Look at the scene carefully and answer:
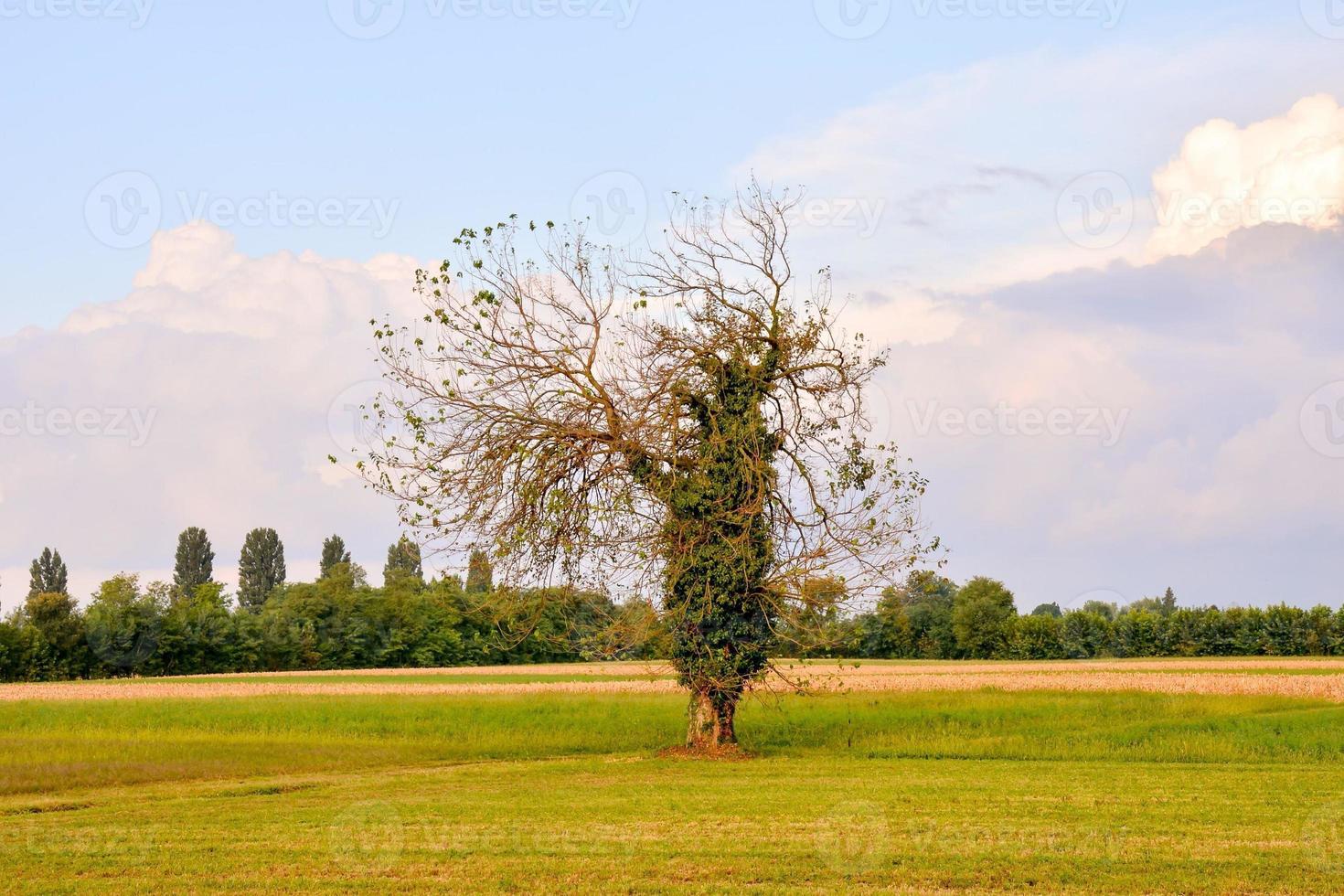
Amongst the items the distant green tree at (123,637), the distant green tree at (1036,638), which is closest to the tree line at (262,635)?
the distant green tree at (123,637)

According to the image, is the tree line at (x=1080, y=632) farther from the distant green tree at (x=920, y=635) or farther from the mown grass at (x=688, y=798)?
the mown grass at (x=688, y=798)

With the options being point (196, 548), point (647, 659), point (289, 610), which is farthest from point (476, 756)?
point (196, 548)

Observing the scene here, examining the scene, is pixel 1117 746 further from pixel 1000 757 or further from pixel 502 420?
pixel 502 420

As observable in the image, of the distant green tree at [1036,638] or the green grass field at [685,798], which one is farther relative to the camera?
the distant green tree at [1036,638]

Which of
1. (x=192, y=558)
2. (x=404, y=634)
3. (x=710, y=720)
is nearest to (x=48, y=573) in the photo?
(x=192, y=558)

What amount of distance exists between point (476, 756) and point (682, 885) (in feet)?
75.0

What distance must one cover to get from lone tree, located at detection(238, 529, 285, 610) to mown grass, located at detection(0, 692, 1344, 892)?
354 feet

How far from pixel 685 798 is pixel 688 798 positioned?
0.16ft

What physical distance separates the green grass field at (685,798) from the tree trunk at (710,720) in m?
1.32

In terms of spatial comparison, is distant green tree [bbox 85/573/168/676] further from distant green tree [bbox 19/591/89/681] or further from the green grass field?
the green grass field

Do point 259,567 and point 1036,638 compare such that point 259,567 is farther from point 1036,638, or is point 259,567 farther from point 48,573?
point 1036,638

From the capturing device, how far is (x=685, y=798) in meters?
20.4

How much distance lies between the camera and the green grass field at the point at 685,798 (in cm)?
1365

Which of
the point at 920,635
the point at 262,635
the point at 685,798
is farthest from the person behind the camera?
the point at 920,635
